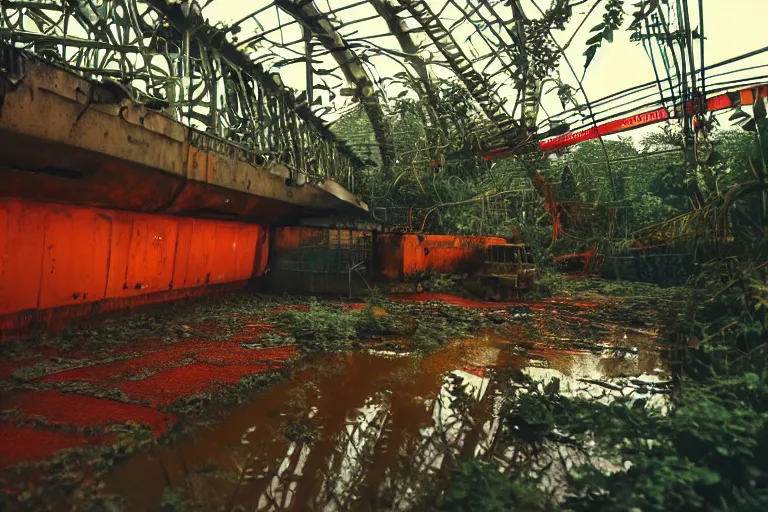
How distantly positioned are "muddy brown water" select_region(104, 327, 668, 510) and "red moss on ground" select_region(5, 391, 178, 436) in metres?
0.48

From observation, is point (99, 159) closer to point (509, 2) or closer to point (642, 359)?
point (509, 2)

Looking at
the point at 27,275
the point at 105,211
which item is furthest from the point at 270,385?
the point at 105,211

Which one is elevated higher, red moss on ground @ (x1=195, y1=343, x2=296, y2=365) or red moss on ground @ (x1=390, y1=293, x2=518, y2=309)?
red moss on ground @ (x1=390, y1=293, x2=518, y2=309)

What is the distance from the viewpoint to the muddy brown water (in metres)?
2.11

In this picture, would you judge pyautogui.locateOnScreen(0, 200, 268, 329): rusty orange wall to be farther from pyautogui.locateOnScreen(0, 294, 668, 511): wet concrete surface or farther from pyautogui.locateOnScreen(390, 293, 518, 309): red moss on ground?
pyautogui.locateOnScreen(390, 293, 518, 309): red moss on ground

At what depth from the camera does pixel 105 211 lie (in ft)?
17.7

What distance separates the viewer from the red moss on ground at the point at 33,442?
7.55 ft

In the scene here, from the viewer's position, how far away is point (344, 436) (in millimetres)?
2746

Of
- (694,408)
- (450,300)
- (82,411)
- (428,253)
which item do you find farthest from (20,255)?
(428,253)

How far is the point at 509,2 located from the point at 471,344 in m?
4.24

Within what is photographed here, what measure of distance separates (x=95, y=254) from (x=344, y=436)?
435cm

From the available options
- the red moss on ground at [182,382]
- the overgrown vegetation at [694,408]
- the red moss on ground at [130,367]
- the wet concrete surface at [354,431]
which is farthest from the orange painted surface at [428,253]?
the red moss on ground at [182,382]

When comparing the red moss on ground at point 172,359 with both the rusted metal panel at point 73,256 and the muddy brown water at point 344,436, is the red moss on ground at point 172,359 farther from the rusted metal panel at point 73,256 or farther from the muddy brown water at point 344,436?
the rusted metal panel at point 73,256

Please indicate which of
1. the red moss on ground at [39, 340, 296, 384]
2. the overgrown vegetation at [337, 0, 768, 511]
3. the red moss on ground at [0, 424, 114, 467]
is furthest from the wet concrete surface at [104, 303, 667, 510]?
the red moss on ground at [39, 340, 296, 384]
